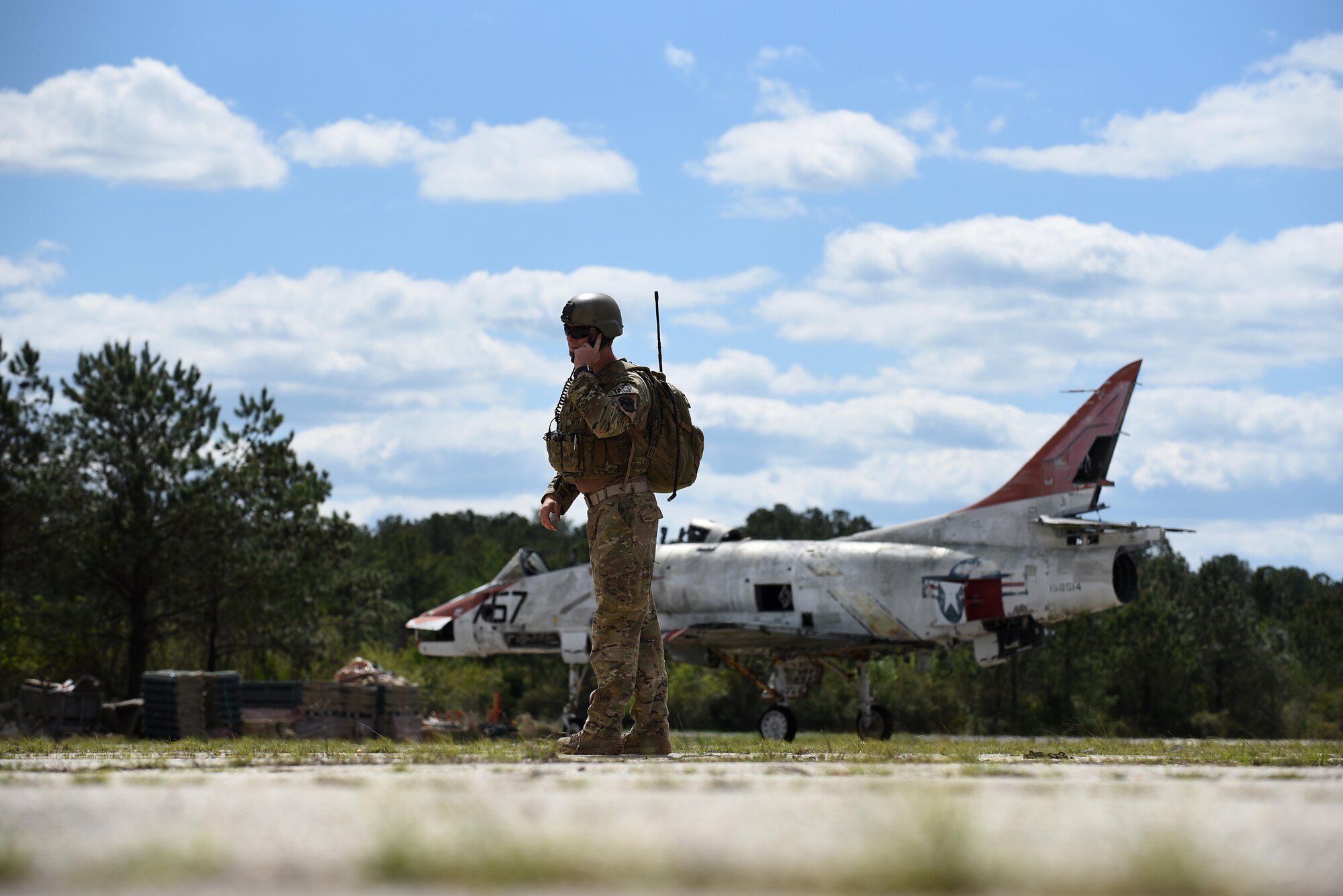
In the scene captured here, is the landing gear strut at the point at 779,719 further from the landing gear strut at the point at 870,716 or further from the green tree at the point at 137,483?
the green tree at the point at 137,483

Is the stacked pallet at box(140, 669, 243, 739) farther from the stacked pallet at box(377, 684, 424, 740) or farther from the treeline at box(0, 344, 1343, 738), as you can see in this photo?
the treeline at box(0, 344, 1343, 738)

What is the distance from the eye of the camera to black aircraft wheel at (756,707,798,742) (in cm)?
2158

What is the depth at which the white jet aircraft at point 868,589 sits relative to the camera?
2073 centimetres

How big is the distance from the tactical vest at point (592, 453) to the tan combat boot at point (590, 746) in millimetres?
1576

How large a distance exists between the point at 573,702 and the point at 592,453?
558 inches

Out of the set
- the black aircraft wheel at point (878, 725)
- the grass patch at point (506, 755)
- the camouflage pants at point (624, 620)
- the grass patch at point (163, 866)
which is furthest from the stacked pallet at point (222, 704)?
the grass patch at point (163, 866)

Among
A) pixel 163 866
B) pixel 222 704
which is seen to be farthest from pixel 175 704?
pixel 163 866

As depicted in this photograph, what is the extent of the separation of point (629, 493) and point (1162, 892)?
19.5 ft

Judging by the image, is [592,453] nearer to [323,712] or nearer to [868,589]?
[868,589]

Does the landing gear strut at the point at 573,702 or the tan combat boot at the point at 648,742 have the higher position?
the tan combat boot at the point at 648,742

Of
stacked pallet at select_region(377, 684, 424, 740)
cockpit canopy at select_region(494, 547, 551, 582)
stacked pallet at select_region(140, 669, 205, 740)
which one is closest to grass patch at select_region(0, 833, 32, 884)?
stacked pallet at select_region(140, 669, 205, 740)

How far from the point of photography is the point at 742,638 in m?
22.7

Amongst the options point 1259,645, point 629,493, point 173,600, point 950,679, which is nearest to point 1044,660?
point 950,679

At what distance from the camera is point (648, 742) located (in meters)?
8.30
